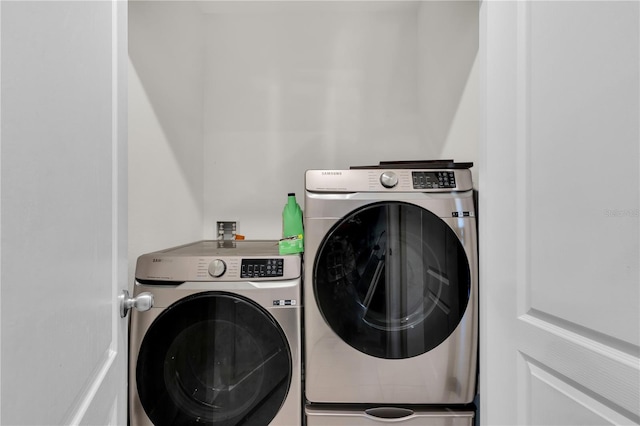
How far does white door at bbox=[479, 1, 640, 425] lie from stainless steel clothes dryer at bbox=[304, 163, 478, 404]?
0.91 ft

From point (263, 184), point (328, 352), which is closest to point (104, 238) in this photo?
point (328, 352)

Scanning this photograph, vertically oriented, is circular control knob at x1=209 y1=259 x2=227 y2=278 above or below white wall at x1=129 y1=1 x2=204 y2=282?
below

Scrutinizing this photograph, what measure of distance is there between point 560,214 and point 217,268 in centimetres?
108

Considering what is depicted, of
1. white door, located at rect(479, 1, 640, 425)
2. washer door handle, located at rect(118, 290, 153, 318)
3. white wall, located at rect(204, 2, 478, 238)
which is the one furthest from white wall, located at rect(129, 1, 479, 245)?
washer door handle, located at rect(118, 290, 153, 318)

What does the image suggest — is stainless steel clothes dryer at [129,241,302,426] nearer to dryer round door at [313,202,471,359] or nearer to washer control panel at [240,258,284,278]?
washer control panel at [240,258,284,278]

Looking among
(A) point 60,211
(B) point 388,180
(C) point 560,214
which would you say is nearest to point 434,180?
(B) point 388,180

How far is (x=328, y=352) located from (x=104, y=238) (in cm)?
93

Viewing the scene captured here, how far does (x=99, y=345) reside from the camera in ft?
2.11

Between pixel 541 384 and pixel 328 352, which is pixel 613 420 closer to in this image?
pixel 541 384

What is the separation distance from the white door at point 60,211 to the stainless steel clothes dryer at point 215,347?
0.58 meters

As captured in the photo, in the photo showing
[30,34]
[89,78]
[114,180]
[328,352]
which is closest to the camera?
[30,34]

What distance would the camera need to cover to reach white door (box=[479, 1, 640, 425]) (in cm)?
→ 61

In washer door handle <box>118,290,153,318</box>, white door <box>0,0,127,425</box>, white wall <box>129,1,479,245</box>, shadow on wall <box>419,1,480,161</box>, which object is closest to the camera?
white door <box>0,0,127,425</box>

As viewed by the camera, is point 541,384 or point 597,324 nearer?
point 597,324
